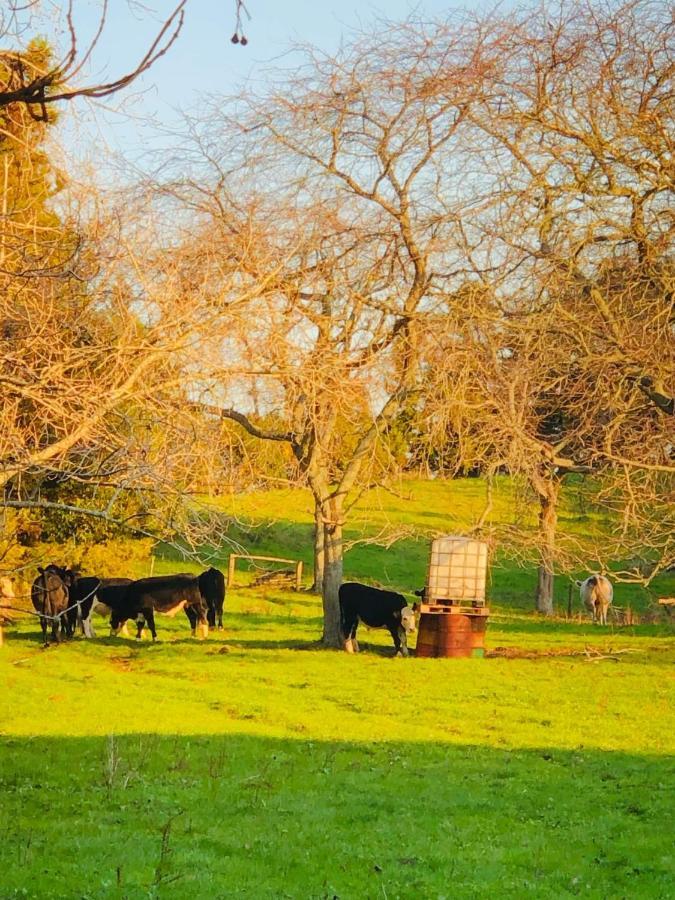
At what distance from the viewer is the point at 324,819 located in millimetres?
10086

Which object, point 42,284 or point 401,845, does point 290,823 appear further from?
point 42,284

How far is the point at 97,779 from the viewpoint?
11.9m

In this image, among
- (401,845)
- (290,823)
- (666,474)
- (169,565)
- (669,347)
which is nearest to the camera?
(401,845)

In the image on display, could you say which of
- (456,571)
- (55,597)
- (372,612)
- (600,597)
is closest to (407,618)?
(372,612)

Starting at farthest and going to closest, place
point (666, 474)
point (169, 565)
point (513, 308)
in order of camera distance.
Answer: point (169, 565) → point (666, 474) → point (513, 308)

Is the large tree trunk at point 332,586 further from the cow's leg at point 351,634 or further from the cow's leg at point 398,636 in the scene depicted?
the cow's leg at point 398,636

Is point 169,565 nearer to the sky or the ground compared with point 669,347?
nearer to the ground

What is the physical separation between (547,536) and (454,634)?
15.8 ft

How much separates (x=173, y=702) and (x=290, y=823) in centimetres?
764

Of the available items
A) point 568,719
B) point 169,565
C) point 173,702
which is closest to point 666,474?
point 568,719

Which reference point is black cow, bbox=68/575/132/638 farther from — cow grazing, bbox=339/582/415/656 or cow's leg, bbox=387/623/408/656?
cow's leg, bbox=387/623/408/656

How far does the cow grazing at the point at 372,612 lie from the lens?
79.6 ft

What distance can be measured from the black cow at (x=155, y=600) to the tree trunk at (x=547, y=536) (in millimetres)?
8169

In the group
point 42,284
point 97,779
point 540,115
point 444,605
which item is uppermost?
point 540,115
